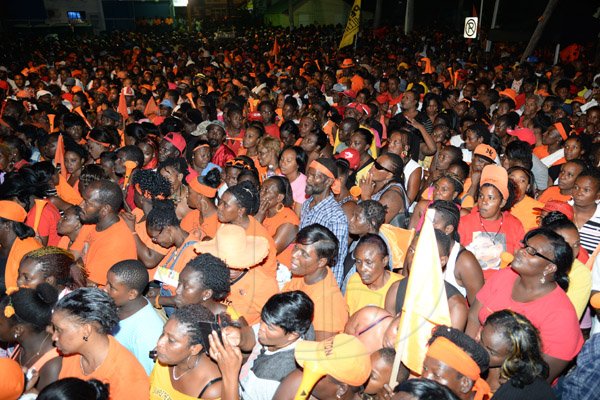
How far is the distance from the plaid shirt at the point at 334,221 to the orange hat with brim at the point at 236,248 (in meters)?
0.71

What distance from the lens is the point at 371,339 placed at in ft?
9.36

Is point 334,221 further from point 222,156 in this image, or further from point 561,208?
point 222,156

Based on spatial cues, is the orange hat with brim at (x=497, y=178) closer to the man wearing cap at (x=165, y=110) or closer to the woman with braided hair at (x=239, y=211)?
the woman with braided hair at (x=239, y=211)

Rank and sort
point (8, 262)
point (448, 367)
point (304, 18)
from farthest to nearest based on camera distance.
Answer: point (304, 18) < point (8, 262) < point (448, 367)

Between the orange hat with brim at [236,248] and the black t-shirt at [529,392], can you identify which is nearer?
the black t-shirt at [529,392]

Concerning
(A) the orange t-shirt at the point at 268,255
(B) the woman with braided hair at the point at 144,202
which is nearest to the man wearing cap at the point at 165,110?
(B) the woman with braided hair at the point at 144,202

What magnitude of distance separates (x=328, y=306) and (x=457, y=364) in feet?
3.47

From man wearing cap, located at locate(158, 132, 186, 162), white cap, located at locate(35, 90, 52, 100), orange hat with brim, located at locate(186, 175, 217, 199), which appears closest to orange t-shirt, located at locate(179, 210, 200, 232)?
orange hat with brim, located at locate(186, 175, 217, 199)

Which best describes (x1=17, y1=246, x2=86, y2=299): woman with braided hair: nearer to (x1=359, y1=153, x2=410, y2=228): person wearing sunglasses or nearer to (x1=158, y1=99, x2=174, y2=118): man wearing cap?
(x1=359, y1=153, x2=410, y2=228): person wearing sunglasses

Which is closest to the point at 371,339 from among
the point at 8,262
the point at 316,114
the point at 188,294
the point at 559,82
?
the point at 188,294

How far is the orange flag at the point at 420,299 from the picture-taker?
2.40m

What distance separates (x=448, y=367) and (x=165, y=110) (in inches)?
304

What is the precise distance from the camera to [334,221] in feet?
13.5

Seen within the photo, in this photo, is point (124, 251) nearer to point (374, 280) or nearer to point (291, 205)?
point (291, 205)
